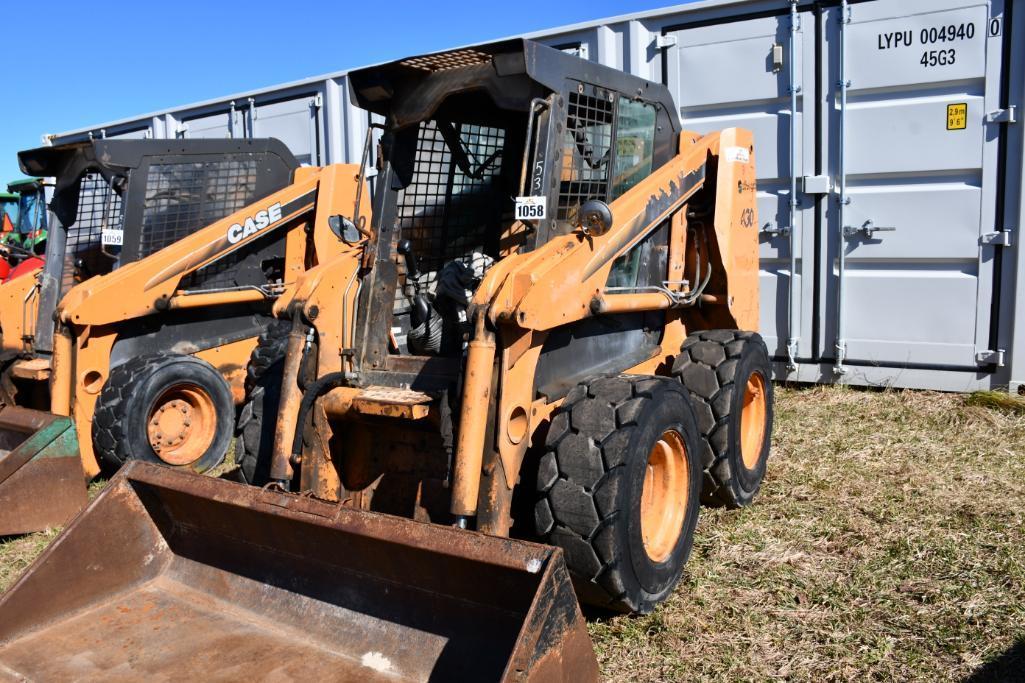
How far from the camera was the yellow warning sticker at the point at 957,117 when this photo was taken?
20.1ft

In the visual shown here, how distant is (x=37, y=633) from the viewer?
3.19 metres

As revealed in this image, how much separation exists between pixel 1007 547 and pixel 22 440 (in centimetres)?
498

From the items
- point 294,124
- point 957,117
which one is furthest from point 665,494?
point 294,124

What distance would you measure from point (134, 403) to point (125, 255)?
1.19 meters

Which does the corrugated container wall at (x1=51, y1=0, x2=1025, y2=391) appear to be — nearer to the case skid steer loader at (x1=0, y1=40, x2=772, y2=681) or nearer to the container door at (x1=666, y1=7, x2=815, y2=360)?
the container door at (x1=666, y1=7, x2=815, y2=360)

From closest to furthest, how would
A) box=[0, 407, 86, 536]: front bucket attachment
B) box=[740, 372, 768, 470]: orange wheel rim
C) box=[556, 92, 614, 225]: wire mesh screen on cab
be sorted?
box=[556, 92, 614, 225]: wire mesh screen on cab, box=[0, 407, 86, 536]: front bucket attachment, box=[740, 372, 768, 470]: orange wheel rim

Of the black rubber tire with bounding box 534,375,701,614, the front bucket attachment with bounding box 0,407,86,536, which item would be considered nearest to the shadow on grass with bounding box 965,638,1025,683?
the black rubber tire with bounding box 534,375,701,614

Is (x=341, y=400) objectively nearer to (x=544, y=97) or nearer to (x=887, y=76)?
(x=544, y=97)

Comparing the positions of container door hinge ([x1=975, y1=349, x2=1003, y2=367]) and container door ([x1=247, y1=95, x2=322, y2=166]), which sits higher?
container door ([x1=247, y1=95, x2=322, y2=166])

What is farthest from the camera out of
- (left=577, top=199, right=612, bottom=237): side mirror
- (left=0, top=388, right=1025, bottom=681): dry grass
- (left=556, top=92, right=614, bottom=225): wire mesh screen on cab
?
(left=556, top=92, right=614, bottom=225): wire mesh screen on cab

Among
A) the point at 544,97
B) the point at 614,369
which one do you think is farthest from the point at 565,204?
the point at 614,369

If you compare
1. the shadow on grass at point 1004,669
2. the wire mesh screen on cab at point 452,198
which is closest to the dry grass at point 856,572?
the shadow on grass at point 1004,669

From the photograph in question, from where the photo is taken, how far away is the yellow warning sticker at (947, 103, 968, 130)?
20.1 ft

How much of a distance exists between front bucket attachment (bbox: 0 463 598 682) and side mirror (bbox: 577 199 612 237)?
1.45 meters
